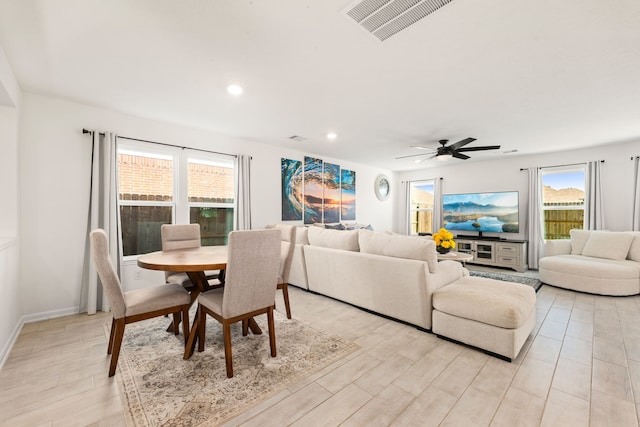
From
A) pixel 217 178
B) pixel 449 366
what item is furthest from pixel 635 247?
pixel 217 178

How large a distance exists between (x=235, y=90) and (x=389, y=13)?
Answer: 1689mm

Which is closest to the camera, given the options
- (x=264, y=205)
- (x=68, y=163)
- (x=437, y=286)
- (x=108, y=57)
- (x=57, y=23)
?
(x=57, y=23)

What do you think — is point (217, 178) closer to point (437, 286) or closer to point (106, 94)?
point (106, 94)

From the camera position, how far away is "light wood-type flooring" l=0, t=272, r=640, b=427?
151 centimetres

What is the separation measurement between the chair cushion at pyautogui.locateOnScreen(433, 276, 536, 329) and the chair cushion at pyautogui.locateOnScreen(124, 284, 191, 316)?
2226 millimetres

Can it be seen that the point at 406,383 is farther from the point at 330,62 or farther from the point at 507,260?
the point at 507,260

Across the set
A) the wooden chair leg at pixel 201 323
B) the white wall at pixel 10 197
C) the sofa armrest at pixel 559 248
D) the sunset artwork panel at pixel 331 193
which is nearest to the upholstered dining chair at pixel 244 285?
the wooden chair leg at pixel 201 323

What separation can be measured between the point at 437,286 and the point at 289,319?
1546mm

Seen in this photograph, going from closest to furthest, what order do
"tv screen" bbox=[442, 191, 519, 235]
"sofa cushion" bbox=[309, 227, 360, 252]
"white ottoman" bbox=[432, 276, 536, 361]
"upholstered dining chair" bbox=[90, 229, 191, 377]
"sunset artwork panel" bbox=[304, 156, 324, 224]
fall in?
"upholstered dining chair" bbox=[90, 229, 191, 377], "white ottoman" bbox=[432, 276, 536, 361], "sofa cushion" bbox=[309, 227, 360, 252], "sunset artwork panel" bbox=[304, 156, 324, 224], "tv screen" bbox=[442, 191, 519, 235]

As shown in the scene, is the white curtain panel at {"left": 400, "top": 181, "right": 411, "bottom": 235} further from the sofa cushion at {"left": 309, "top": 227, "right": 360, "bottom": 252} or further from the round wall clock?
the sofa cushion at {"left": 309, "top": 227, "right": 360, "bottom": 252}

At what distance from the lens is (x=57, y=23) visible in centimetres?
181

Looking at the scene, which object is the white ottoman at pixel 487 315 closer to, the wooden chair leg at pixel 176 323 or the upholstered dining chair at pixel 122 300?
the upholstered dining chair at pixel 122 300

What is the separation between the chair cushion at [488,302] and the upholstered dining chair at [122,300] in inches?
87.9

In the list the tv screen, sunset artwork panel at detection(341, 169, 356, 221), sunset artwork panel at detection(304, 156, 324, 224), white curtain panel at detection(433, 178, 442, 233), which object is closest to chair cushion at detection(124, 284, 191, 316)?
sunset artwork panel at detection(304, 156, 324, 224)
